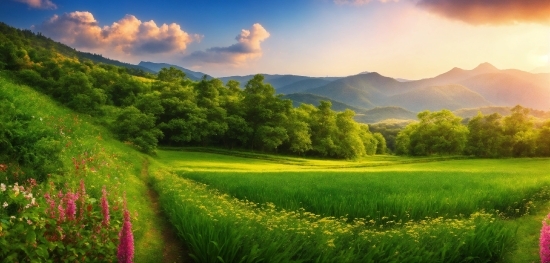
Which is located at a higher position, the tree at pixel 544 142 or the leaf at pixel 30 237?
the tree at pixel 544 142

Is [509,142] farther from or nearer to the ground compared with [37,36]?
nearer to the ground

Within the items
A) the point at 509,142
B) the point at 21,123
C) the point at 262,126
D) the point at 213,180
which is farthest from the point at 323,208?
the point at 509,142

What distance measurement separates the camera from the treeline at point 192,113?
124 feet

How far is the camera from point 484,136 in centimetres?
5628

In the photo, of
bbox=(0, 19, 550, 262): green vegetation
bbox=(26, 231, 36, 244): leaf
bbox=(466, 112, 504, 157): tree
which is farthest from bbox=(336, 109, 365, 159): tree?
bbox=(26, 231, 36, 244): leaf

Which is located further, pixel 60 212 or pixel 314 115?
pixel 314 115

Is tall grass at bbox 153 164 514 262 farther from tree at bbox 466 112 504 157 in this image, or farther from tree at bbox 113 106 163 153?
tree at bbox 466 112 504 157

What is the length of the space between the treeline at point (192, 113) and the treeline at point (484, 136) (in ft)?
52.8

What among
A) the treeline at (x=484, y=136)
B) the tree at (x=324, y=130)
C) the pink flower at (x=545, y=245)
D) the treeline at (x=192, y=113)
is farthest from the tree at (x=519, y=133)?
the pink flower at (x=545, y=245)

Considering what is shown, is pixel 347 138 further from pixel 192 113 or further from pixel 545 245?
pixel 545 245

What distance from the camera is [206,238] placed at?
24.9 feet

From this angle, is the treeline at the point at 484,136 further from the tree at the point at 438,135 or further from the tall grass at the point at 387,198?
the tall grass at the point at 387,198

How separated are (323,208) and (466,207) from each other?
19.2 feet

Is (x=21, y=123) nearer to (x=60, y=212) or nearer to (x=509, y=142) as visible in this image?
(x=60, y=212)
